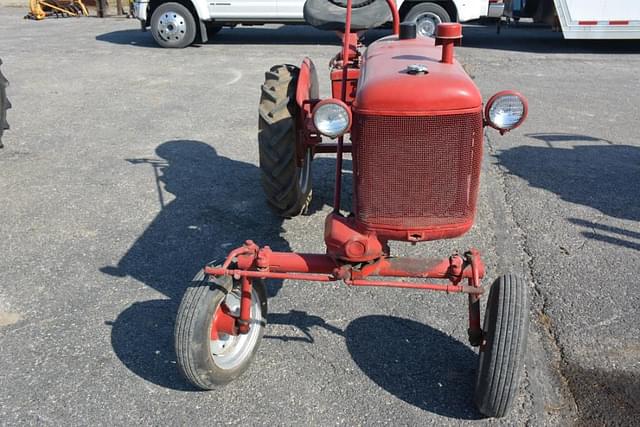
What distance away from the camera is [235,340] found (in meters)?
2.78

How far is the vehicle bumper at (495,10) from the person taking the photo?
36.2 ft

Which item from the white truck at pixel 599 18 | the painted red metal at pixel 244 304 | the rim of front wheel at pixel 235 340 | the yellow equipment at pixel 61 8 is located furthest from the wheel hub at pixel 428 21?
the yellow equipment at pixel 61 8

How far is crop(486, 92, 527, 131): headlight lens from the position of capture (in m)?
2.35

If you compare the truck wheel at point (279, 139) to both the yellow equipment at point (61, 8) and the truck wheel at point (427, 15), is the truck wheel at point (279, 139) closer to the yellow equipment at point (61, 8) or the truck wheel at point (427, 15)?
the truck wheel at point (427, 15)

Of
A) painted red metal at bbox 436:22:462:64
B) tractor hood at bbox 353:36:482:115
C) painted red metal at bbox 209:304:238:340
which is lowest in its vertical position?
painted red metal at bbox 209:304:238:340

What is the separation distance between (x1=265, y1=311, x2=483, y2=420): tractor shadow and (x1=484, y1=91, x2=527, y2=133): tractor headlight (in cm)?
117

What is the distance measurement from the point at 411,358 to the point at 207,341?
3.35 feet

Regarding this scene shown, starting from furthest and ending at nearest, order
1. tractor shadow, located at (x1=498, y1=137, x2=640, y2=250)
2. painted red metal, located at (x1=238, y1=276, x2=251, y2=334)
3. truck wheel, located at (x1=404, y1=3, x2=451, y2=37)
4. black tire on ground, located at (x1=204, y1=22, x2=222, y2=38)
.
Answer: black tire on ground, located at (x1=204, y1=22, x2=222, y2=38), truck wheel, located at (x1=404, y1=3, x2=451, y2=37), tractor shadow, located at (x1=498, y1=137, x2=640, y2=250), painted red metal, located at (x1=238, y1=276, x2=251, y2=334)

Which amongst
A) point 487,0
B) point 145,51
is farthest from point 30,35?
point 487,0

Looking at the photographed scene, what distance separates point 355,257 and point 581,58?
32.8ft

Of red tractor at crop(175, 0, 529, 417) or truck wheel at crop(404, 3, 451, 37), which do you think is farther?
truck wheel at crop(404, 3, 451, 37)

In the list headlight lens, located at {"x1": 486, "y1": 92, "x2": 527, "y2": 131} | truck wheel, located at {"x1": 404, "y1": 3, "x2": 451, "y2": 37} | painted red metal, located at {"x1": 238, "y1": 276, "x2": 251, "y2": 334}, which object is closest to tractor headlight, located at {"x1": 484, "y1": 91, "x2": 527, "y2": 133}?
headlight lens, located at {"x1": 486, "y1": 92, "x2": 527, "y2": 131}

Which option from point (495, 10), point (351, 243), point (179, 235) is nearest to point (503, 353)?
point (351, 243)

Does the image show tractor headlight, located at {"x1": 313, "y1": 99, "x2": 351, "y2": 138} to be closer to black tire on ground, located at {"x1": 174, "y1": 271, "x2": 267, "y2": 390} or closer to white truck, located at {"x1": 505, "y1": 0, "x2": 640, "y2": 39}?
black tire on ground, located at {"x1": 174, "y1": 271, "x2": 267, "y2": 390}
